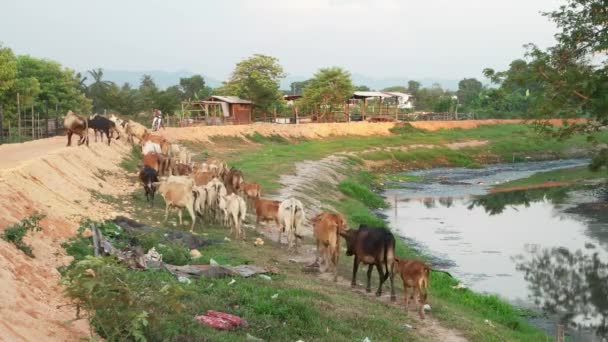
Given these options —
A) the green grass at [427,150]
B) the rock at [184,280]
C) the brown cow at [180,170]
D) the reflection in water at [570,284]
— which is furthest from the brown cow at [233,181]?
the green grass at [427,150]

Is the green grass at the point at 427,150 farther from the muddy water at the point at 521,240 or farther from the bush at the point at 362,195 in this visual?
the muddy water at the point at 521,240

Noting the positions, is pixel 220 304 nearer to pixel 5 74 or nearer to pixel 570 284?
pixel 570 284

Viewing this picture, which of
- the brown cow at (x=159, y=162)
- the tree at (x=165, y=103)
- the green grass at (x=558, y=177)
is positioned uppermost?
the tree at (x=165, y=103)

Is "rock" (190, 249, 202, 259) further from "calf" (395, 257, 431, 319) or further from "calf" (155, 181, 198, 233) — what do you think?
"calf" (395, 257, 431, 319)

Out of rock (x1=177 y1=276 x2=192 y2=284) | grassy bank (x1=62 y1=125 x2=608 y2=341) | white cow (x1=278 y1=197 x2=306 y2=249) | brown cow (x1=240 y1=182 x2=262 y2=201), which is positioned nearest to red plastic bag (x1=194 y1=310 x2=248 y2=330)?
grassy bank (x1=62 y1=125 x2=608 y2=341)

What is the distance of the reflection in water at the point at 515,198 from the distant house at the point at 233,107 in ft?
95.3

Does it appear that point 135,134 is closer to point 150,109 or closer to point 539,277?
point 539,277

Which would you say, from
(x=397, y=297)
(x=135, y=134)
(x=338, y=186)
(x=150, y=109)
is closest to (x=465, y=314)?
(x=397, y=297)

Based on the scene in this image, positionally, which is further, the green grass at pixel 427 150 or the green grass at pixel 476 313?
the green grass at pixel 427 150

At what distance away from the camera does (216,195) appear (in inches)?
763

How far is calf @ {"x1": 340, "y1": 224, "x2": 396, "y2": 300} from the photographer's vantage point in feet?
46.8

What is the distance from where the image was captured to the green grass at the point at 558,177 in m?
46.3

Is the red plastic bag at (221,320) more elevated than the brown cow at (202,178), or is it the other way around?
the brown cow at (202,178)

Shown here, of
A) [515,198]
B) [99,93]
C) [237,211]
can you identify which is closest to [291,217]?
[237,211]
